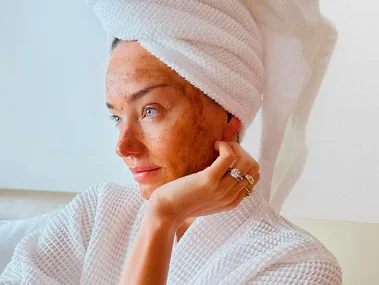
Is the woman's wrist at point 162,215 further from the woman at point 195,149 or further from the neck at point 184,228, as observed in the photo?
the neck at point 184,228

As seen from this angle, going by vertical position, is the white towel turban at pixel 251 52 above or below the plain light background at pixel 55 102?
below

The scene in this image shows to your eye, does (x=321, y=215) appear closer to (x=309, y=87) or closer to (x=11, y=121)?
(x=309, y=87)

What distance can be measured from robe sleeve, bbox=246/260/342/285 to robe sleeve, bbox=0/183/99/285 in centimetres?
39

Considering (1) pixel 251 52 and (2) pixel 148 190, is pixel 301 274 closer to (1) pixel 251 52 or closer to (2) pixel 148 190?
(2) pixel 148 190

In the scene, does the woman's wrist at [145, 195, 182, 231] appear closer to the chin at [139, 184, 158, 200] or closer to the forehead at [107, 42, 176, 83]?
the chin at [139, 184, 158, 200]

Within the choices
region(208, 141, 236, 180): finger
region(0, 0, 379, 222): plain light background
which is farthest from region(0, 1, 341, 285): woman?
region(0, 0, 379, 222): plain light background

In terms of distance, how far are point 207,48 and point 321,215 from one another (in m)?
0.62

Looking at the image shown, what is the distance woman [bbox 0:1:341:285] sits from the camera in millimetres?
1045

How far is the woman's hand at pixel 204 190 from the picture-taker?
40.9 inches

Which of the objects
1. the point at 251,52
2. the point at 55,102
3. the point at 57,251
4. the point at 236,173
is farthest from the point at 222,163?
the point at 55,102

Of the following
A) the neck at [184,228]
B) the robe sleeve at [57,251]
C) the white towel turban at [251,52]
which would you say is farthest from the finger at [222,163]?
the robe sleeve at [57,251]

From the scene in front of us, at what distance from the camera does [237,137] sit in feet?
3.94

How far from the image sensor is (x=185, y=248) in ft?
3.84

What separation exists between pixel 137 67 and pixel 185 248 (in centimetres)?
35
